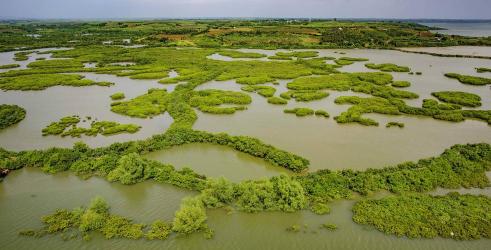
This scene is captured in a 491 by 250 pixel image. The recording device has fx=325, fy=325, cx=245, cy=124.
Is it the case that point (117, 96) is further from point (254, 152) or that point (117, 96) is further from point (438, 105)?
point (438, 105)

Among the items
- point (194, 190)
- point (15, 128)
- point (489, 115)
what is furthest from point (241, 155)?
point (489, 115)

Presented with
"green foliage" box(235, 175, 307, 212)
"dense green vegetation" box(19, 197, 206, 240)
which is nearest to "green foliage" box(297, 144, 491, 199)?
"green foliage" box(235, 175, 307, 212)

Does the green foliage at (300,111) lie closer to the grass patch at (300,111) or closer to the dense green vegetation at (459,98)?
the grass patch at (300,111)

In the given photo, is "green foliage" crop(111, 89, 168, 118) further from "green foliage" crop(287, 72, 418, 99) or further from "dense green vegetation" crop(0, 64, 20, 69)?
"dense green vegetation" crop(0, 64, 20, 69)

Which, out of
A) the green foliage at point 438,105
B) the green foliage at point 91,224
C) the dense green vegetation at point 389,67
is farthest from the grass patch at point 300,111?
the dense green vegetation at point 389,67

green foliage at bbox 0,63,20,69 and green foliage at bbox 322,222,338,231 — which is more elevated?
green foliage at bbox 0,63,20,69

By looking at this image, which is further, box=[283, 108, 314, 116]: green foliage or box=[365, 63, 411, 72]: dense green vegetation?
box=[365, 63, 411, 72]: dense green vegetation
